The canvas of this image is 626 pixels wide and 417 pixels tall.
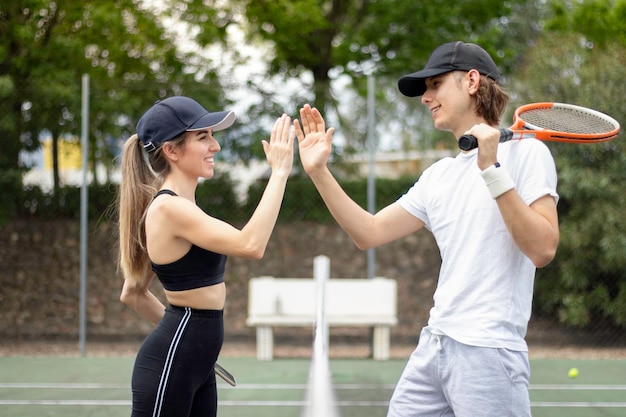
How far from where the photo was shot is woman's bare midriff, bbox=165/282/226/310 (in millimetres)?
2844

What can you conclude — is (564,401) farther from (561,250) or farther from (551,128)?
(551,128)

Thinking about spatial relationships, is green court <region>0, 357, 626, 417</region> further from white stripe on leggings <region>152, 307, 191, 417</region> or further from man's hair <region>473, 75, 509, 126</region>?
man's hair <region>473, 75, 509, 126</region>

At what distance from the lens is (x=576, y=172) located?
357 inches

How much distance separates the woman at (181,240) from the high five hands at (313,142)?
7.6 inches

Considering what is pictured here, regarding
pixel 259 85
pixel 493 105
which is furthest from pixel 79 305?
pixel 493 105

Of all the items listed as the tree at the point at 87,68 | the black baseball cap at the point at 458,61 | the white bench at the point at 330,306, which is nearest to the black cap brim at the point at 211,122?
the black baseball cap at the point at 458,61

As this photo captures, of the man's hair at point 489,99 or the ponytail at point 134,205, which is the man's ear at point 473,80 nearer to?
the man's hair at point 489,99

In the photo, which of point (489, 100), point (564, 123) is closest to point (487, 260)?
point (489, 100)

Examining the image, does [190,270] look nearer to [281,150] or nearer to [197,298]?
[197,298]

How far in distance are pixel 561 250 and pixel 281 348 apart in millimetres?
3355

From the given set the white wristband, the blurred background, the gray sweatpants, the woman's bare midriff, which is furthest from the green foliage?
the white wristband

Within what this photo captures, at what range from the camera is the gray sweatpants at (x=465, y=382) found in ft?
8.38

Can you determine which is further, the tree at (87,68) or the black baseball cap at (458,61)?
the tree at (87,68)

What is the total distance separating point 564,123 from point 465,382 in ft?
4.17
